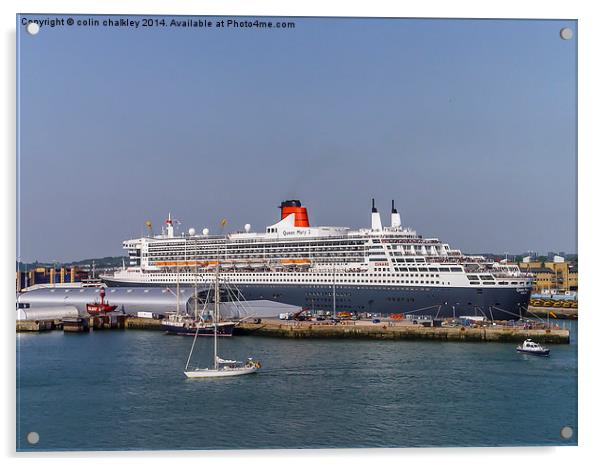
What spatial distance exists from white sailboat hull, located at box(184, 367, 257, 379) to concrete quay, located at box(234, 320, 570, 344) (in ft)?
13.7

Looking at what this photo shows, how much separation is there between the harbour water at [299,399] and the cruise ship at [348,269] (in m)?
3.32

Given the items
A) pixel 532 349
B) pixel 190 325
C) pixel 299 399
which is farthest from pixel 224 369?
pixel 532 349

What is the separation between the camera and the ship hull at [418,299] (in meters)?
18.0

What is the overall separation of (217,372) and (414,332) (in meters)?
5.45

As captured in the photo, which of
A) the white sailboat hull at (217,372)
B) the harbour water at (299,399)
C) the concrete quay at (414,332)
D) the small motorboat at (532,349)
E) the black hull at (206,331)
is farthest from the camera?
the black hull at (206,331)

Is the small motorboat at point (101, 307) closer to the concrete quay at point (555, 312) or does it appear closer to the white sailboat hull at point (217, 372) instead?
the white sailboat hull at point (217, 372)

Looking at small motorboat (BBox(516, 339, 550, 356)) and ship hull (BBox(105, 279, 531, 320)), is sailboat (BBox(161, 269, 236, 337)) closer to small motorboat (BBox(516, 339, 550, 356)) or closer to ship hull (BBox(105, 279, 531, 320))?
ship hull (BBox(105, 279, 531, 320))

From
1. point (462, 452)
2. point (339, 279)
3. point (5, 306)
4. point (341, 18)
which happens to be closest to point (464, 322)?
point (339, 279)

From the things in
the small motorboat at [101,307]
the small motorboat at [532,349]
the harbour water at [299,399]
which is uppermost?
the small motorboat at [101,307]

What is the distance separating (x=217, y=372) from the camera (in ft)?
39.2

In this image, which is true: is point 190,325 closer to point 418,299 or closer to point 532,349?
point 418,299

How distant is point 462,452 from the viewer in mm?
8422

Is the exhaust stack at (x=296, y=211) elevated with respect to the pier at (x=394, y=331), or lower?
elevated

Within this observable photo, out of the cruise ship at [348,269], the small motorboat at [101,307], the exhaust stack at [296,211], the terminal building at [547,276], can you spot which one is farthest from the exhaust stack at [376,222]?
the small motorboat at [101,307]
